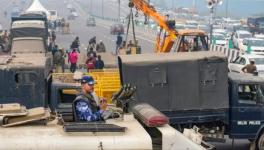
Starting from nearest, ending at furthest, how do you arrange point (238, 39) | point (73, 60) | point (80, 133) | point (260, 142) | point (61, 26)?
point (80, 133)
point (260, 142)
point (73, 60)
point (238, 39)
point (61, 26)

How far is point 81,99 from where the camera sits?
8.27 meters

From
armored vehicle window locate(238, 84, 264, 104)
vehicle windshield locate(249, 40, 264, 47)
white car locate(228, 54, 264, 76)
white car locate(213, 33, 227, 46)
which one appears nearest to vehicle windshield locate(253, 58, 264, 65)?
white car locate(228, 54, 264, 76)

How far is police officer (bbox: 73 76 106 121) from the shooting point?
26.9 feet

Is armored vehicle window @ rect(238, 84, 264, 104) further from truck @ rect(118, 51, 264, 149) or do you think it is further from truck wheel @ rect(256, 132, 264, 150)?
truck wheel @ rect(256, 132, 264, 150)

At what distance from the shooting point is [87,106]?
8234 millimetres

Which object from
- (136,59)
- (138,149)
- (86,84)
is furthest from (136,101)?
(138,149)

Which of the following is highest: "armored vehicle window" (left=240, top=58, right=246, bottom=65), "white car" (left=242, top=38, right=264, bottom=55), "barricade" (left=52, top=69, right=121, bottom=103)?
"barricade" (left=52, top=69, right=121, bottom=103)

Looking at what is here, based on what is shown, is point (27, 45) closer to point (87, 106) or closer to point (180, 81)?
point (180, 81)

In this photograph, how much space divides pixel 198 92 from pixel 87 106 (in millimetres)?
6636

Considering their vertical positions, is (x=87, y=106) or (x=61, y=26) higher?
(x=87, y=106)

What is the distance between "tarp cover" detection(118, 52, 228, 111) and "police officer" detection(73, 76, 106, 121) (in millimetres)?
5906

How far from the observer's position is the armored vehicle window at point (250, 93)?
1426 centimetres

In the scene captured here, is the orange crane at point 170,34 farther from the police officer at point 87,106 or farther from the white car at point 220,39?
the white car at point 220,39

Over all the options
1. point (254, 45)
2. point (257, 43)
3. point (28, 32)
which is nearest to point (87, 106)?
point (28, 32)
